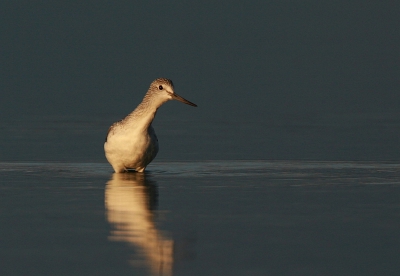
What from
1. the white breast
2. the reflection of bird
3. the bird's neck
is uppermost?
the bird's neck

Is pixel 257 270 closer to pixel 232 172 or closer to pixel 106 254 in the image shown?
pixel 106 254

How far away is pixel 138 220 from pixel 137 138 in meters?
6.08

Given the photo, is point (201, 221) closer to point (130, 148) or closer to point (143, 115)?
point (130, 148)

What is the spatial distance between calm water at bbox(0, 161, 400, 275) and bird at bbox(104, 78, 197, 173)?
0.34 meters

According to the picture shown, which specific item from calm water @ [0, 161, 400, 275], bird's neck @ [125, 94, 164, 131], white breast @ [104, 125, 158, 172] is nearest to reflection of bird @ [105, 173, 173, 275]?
calm water @ [0, 161, 400, 275]

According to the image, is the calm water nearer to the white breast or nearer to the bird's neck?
the white breast

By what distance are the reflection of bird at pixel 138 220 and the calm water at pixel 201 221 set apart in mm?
14

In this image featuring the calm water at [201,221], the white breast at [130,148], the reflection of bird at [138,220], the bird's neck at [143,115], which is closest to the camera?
the calm water at [201,221]

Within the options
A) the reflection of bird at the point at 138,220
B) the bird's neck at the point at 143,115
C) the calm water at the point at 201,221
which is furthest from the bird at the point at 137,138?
the reflection of bird at the point at 138,220

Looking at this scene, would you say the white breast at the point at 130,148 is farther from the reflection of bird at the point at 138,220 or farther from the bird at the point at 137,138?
the reflection of bird at the point at 138,220

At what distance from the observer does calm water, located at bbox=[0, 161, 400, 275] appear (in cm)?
1053

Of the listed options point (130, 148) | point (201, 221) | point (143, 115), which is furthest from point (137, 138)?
point (201, 221)

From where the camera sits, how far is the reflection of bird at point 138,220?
10.8 metres

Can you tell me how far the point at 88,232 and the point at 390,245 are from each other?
140 inches
